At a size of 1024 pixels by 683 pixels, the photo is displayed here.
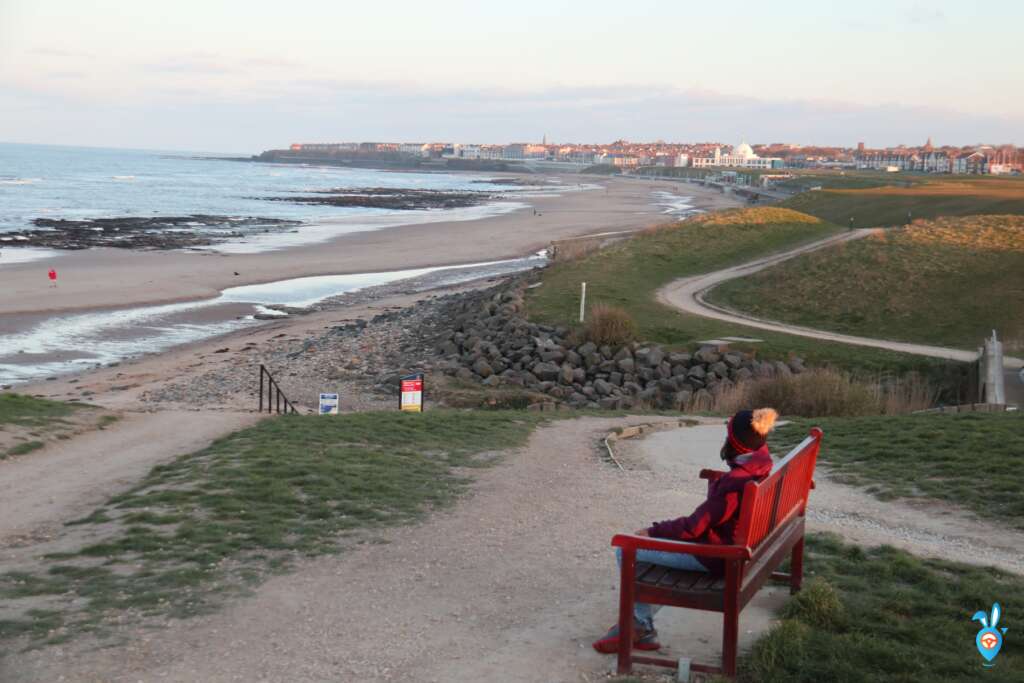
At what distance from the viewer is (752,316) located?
30.4m

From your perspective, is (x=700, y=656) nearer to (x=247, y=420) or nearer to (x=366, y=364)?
(x=247, y=420)

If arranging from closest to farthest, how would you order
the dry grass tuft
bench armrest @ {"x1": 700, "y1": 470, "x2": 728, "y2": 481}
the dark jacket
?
the dark jacket < bench armrest @ {"x1": 700, "y1": 470, "x2": 728, "y2": 481} < the dry grass tuft

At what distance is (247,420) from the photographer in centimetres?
1514

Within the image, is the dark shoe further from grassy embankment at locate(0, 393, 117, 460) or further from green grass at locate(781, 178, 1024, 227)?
green grass at locate(781, 178, 1024, 227)

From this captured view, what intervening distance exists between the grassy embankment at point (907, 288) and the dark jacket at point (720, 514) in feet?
73.4

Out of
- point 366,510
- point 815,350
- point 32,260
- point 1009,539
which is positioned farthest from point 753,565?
point 32,260

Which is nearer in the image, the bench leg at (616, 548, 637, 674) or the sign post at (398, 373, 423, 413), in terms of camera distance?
the bench leg at (616, 548, 637, 674)

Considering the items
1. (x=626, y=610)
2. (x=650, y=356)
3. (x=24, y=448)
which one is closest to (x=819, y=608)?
(x=626, y=610)

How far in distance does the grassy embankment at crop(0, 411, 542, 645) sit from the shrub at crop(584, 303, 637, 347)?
1198cm

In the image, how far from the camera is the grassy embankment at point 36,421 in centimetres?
1266

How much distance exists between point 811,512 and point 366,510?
159 inches

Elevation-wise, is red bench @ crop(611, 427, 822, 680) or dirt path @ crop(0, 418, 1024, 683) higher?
red bench @ crop(611, 427, 822, 680)

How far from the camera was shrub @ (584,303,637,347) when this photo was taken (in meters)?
25.4

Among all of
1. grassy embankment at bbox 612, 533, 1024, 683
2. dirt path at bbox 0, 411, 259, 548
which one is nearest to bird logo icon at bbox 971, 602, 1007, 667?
grassy embankment at bbox 612, 533, 1024, 683
